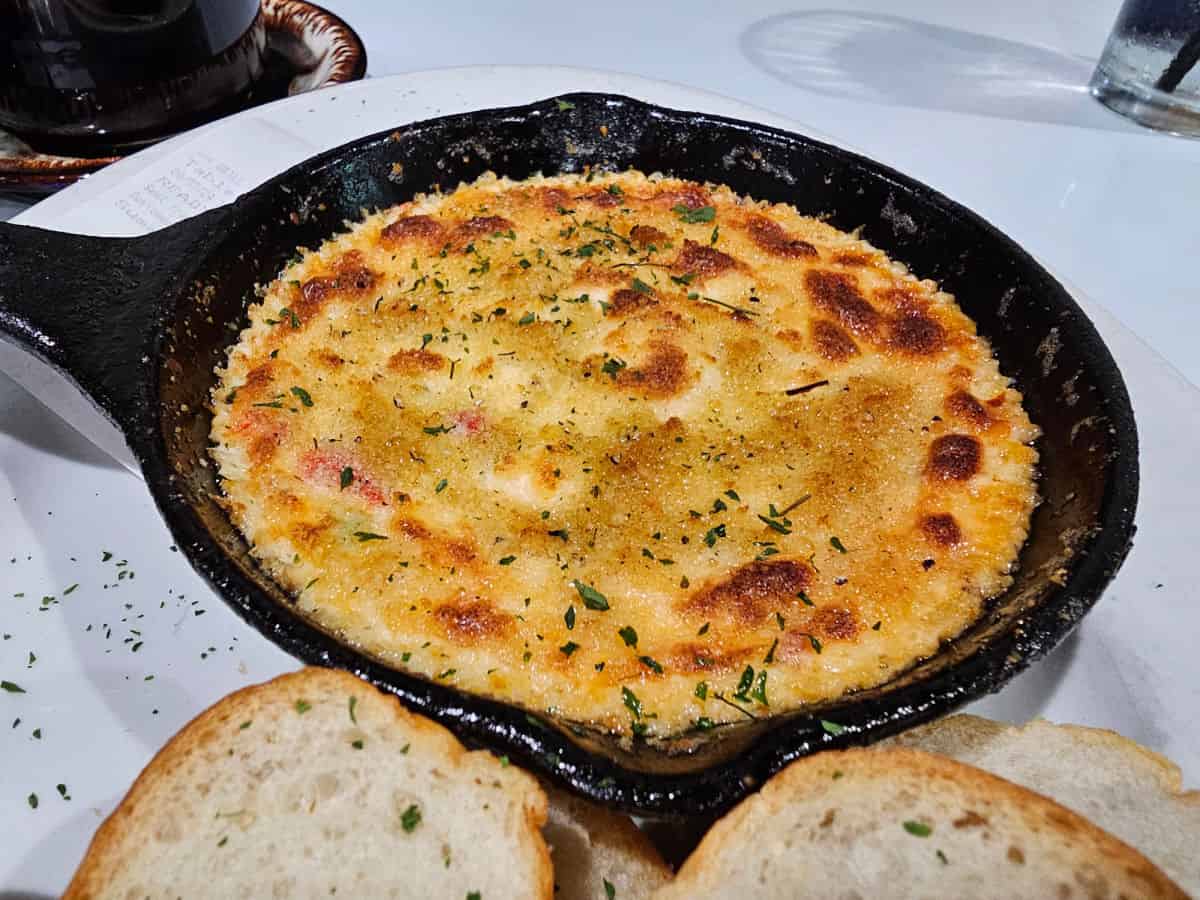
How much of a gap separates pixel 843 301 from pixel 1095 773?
1180 mm

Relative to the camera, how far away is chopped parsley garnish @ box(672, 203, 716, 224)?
2.65 meters

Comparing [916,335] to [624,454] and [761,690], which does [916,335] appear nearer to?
[624,454]

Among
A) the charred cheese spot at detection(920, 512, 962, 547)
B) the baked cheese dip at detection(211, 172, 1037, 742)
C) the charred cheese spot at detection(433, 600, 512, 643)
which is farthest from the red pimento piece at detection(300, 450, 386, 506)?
the charred cheese spot at detection(920, 512, 962, 547)

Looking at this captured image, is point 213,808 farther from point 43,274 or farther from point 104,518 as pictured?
point 43,274

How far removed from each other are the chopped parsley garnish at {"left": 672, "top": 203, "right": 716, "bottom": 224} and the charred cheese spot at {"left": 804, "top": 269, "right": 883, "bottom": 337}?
34 centimetres

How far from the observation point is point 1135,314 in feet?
10.5

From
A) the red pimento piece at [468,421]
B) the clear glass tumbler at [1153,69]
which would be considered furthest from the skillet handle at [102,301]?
the clear glass tumbler at [1153,69]

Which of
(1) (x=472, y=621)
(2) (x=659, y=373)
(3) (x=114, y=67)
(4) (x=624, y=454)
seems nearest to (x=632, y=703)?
(1) (x=472, y=621)

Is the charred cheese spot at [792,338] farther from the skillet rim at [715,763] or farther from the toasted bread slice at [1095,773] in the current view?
the toasted bread slice at [1095,773]

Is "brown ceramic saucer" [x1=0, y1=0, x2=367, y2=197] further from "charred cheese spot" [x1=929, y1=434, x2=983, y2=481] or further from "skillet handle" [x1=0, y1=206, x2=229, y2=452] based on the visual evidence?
"charred cheese spot" [x1=929, y1=434, x2=983, y2=481]

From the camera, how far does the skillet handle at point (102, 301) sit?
6.17ft

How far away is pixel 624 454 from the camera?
2029 mm

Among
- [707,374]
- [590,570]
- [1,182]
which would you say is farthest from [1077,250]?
[1,182]

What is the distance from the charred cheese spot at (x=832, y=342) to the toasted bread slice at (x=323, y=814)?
125cm
